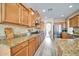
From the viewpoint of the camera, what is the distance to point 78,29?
2488 millimetres

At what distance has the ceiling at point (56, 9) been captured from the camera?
214 cm

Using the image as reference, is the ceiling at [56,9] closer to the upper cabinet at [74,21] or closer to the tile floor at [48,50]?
the upper cabinet at [74,21]

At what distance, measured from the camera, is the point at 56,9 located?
7.77 feet

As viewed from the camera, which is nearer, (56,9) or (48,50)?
(56,9)

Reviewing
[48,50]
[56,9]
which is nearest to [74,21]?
[56,9]

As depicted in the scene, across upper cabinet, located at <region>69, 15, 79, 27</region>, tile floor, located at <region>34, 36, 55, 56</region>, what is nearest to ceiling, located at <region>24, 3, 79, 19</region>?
upper cabinet, located at <region>69, 15, 79, 27</region>

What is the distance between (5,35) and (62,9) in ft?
3.74

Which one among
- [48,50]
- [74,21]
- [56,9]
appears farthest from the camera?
[48,50]

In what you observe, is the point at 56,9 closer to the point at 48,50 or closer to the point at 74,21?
the point at 74,21

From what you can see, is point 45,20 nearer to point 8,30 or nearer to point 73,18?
point 73,18

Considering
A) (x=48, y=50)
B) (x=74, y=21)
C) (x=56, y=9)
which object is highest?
(x=56, y=9)

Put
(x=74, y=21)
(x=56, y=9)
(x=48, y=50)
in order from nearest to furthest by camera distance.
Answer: (x=56, y=9) < (x=74, y=21) < (x=48, y=50)

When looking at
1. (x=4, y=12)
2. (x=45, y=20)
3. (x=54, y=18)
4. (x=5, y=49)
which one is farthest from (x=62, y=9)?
(x=5, y=49)

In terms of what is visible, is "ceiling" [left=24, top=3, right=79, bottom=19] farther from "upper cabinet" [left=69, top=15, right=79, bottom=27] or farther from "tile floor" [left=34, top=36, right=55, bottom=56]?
"tile floor" [left=34, top=36, right=55, bottom=56]
